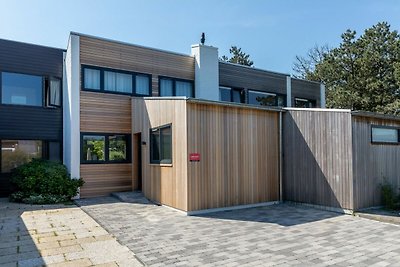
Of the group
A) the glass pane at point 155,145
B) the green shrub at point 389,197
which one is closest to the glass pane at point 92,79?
the glass pane at point 155,145

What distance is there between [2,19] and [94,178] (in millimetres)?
5876

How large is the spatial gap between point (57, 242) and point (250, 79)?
1270cm

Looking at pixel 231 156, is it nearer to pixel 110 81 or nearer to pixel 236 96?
Answer: pixel 110 81

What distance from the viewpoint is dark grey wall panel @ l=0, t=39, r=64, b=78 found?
12242 mm

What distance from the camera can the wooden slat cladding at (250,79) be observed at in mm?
15711

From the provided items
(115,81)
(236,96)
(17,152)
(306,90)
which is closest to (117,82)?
(115,81)

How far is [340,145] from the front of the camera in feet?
28.0

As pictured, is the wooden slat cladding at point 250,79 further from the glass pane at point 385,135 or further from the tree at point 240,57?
the tree at point 240,57

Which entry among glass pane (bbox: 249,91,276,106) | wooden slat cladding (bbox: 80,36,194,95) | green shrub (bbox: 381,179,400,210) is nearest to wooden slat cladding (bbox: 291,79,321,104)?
glass pane (bbox: 249,91,276,106)

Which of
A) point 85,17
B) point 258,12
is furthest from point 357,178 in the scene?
point 85,17

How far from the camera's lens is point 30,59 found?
41.6 feet

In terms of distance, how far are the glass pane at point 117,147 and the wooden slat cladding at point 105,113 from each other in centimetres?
27

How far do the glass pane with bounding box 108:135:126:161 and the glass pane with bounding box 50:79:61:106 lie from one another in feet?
8.98

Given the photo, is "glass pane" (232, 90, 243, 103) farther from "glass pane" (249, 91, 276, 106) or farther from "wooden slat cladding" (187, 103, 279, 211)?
"wooden slat cladding" (187, 103, 279, 211)
